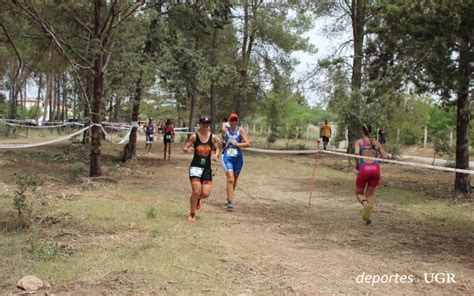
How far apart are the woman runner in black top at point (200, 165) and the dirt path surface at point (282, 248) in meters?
0.40

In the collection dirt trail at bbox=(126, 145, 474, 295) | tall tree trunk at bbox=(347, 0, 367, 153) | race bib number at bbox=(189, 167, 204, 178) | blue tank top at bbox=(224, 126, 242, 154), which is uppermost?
tall tree trunk at bbox=(347, 0, 367, 153)

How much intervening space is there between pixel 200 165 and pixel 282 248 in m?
2.23

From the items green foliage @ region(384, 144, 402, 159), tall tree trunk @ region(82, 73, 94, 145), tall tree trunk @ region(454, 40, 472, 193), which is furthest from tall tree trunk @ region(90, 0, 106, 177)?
green foliage @ region(384, 144, 402, 159)

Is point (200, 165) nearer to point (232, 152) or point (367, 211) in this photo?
point (232, 152)

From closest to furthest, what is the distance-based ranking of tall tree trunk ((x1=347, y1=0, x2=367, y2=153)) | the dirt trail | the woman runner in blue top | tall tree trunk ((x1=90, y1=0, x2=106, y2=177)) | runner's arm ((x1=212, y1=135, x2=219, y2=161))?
the dirt trail < runner's arm ((x1=212, y1=135, x2=219, y2=161)) < the woman runner in blue top < tall tree trunk ((x1=90, y1=0, x2=106, y2=177)) < tall tree trunk ((x1=347, y1=0, x2=367, y2=153))

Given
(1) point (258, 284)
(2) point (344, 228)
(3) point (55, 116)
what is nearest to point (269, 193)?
(2) point (344, 228)

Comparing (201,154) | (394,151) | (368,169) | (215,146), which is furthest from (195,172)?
(394,151)

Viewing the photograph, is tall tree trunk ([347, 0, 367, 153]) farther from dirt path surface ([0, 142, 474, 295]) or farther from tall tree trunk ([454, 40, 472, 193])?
dirt path surface ([0, 142, 474, 295])

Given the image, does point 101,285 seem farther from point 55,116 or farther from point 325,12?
point 55,116

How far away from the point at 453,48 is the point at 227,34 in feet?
71.4

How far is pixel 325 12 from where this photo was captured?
81.3 feet

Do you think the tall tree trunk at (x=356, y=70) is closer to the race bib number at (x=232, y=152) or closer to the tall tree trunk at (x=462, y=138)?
the tall tree trunk at (x=462, y=138)

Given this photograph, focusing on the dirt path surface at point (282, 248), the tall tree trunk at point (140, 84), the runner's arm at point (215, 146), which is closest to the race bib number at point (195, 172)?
the runner's arm at point (215, 146)

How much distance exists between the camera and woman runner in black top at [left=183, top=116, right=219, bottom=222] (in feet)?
24.7
